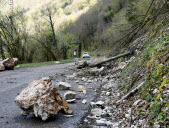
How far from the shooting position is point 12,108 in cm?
380

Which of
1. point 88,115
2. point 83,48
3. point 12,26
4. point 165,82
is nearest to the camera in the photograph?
point 165,82

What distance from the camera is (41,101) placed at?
3.02 meters

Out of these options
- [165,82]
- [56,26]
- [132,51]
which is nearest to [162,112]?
[165,82]

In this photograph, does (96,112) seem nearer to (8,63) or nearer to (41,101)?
(41,101)

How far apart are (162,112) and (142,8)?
6275 mm

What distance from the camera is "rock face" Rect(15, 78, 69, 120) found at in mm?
3008

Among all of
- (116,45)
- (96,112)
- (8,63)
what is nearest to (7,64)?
(8,63)

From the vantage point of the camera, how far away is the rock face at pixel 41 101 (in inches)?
118

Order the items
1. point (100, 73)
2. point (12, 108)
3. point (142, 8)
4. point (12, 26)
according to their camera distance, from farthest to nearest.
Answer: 1. point (12, 26)
2. point (100, 73)
3. point (142, 8)
4. point (12, 108)

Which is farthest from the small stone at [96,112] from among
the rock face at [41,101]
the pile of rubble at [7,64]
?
the pile of rubble at [7,64]

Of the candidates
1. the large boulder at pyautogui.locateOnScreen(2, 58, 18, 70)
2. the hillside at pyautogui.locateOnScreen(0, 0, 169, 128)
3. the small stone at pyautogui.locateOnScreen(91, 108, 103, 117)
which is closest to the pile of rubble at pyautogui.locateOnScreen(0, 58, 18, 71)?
the large boulder at pyautogui.locateOnScreen(2, 58, 18, 70)

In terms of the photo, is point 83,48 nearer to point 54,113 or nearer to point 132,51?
point 132,51

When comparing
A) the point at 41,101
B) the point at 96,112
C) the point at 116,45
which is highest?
the point at 116,45

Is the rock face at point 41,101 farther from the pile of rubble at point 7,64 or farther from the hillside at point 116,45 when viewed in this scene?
the pile of rubble at point 7,64
